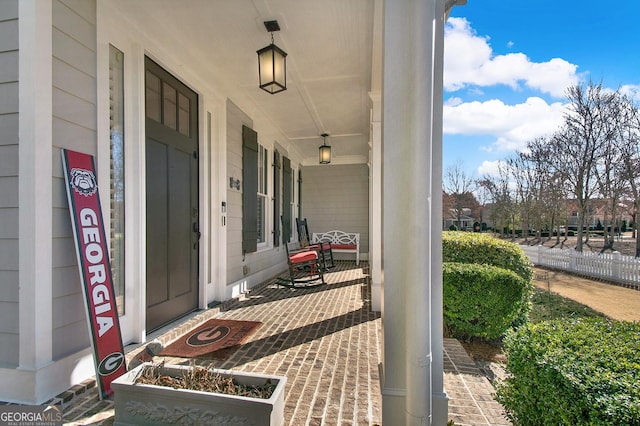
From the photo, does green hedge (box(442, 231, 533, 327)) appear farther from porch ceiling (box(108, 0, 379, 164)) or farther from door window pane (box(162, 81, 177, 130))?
door window pane (box(162, 81, 177, 130))

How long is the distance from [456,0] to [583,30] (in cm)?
468

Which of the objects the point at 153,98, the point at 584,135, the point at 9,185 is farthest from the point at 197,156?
the point at 584,135

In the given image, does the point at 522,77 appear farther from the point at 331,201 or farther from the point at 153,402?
the point at 153,402

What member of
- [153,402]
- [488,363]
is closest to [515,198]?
[488,363]

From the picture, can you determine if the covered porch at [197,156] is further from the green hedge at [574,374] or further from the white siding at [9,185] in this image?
the green hedge at [574,374]

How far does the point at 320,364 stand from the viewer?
230 cm

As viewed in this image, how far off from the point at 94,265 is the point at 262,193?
368cm

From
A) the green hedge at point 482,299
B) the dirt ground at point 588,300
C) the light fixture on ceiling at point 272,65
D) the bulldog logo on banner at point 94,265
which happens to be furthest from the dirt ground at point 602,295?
the bulldog logo on banner at point 94,265

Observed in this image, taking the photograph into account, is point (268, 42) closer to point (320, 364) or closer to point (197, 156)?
point (197, 156)

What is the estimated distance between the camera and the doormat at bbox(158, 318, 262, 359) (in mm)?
2484

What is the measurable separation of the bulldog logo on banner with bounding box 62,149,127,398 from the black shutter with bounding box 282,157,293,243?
434 cm

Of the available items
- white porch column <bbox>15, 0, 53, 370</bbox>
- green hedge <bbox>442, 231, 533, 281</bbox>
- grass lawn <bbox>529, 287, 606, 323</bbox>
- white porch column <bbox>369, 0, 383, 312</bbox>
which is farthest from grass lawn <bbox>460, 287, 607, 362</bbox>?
white porch column <bbox>15, 0, 53, 370</bbox>

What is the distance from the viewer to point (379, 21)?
245cm

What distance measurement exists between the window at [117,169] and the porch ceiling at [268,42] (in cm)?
47
